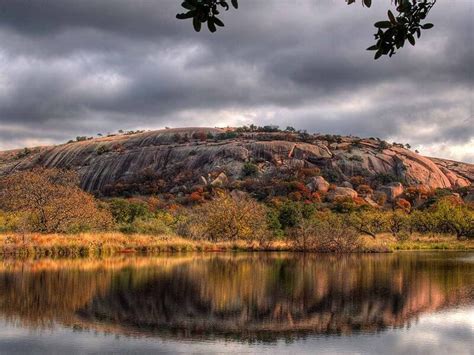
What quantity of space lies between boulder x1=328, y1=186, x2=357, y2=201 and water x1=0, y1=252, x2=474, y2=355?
63.0 metres

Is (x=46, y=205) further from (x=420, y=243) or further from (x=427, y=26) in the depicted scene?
(x=427, y=26)

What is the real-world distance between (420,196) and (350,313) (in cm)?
8766

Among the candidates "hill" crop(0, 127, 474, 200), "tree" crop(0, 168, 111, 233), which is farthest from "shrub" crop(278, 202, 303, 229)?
"hill" crop(0, 127, 474, 200)

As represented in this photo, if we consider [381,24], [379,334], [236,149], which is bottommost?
[379,334]

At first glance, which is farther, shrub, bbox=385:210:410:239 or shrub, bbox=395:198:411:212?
shrub, bbox=395:198:411:212

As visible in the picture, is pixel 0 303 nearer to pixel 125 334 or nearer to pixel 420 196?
pixel 125 334

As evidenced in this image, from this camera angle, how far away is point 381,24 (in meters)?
6.28

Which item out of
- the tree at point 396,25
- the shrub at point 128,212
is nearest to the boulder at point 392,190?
the shrub at point 128,212

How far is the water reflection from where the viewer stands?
16422 millimetres

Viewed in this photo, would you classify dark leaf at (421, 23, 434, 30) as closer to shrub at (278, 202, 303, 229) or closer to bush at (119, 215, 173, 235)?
bush at (119, 215, 173, 235)

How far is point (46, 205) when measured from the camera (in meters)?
44.2

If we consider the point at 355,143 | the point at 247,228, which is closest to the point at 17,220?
the point at 247,228

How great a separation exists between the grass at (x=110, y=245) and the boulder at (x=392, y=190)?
146ft

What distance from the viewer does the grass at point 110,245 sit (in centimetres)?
3747
